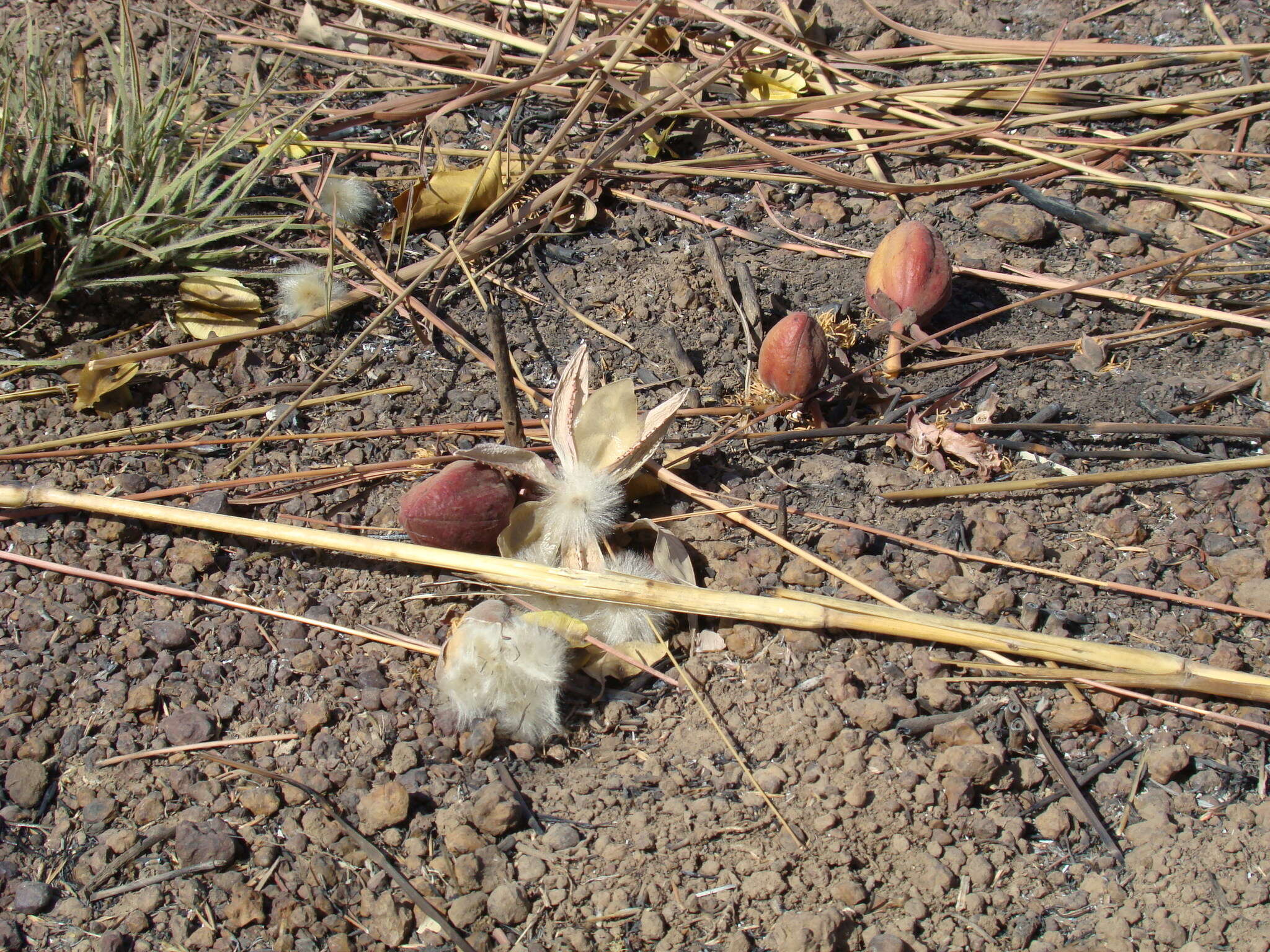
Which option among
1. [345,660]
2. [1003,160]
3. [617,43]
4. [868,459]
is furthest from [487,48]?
[345,660]

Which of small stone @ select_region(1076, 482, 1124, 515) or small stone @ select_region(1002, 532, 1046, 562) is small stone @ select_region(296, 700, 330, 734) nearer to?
small stone @ select_region(1002, 532, 1046, 562)

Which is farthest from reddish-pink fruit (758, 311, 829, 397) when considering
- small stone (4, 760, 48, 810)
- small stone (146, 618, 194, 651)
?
small stone (4, 760, 48, 810)

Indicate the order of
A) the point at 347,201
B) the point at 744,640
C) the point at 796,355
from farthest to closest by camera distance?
the point at 347,201, the point at 796,355, the point at 744,640

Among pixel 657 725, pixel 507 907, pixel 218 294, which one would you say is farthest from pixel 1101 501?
pixel 218 294

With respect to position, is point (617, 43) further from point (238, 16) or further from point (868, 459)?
point (868, 459)

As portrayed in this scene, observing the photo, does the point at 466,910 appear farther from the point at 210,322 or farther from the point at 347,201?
the point at 347,201

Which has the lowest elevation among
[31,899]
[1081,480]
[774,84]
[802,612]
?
[31,899]

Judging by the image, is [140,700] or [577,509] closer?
[140,700]

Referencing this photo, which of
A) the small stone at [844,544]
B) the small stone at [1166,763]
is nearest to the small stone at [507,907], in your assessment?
the small stone at [844,544]
